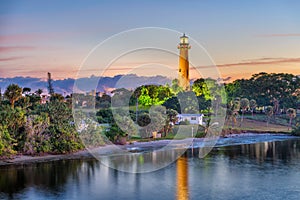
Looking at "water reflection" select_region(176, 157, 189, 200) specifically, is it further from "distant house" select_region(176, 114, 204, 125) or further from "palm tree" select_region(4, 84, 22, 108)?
"distant house" select_region(176, 114, 204, 125)

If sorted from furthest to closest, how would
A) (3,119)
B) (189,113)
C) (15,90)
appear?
(189,113)
(15,90)
(3,119)

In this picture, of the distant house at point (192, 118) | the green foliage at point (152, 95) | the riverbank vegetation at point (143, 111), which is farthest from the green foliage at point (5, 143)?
the green foliage at point (152, 95)

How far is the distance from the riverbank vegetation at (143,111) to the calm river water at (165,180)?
438 centimetres

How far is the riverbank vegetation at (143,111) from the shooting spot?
155 ft

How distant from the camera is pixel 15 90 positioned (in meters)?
58.4

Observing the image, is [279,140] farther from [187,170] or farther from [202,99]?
[187,170]

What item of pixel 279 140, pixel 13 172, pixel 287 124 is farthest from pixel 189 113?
pixel 13 172

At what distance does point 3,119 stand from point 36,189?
13.4 meters

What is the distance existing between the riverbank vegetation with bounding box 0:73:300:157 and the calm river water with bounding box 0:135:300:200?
4.38 meters

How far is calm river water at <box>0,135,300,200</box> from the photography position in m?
34.1

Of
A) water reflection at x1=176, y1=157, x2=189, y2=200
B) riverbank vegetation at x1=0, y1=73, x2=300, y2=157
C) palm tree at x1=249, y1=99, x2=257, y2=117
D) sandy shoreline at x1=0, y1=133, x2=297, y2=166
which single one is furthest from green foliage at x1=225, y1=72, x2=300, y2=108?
water reflection at x1=176, y1=157, x2=189, y2=200

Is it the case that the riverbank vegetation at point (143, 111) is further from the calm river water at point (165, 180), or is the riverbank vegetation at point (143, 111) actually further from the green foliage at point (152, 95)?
the calm river water at point (165, 180)

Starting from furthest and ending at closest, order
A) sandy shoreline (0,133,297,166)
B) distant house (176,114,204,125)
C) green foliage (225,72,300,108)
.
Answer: green foliage (225,72,300,108)
distant house (176,114,204,125)
sandy shoreline (0,133,297,166)

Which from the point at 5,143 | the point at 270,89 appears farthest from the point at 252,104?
the point at 5,143
